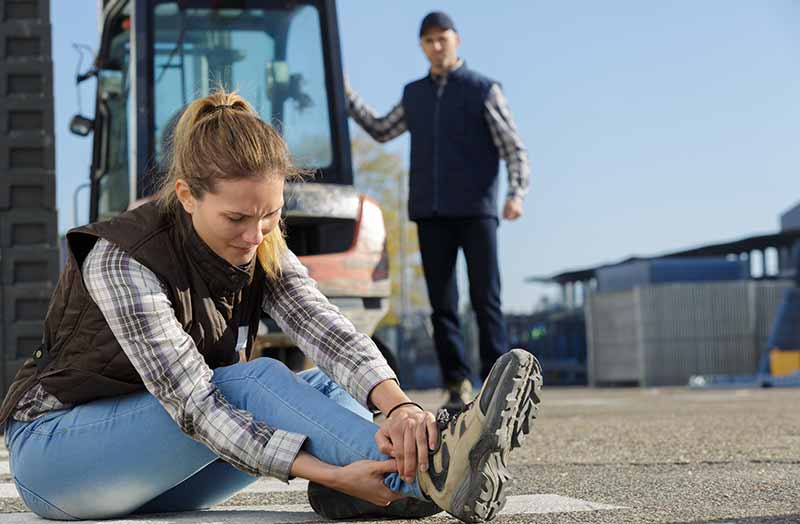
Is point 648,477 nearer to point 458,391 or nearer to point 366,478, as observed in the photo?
point 366,478

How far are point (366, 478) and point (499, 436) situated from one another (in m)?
0.37

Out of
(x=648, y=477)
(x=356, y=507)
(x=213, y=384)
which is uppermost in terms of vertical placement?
(x=213, y=384)

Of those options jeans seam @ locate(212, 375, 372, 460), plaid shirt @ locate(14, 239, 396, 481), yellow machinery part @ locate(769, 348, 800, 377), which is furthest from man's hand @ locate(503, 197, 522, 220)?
yellow machinery part @ locate(769, 348, 800, 377)

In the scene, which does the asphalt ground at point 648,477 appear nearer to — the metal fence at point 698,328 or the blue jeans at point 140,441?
the blue jeans at point 140,441

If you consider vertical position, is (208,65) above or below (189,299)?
above

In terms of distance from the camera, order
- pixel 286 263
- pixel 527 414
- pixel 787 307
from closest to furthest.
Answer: pixel 527 414, pixel 286 263, pixel 787 307

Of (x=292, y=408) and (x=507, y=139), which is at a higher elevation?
(x=507, y=139)

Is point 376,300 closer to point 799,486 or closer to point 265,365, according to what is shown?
point 799,486

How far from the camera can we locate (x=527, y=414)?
2.94 metres

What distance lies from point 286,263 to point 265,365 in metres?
0.44

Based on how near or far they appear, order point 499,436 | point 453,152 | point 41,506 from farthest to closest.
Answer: point 453,152 → point 41,506 → point 499,436

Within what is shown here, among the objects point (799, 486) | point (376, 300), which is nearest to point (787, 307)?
point (376, 300)

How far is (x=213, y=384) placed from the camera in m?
3.25

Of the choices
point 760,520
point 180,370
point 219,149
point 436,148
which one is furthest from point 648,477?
point 436,148
